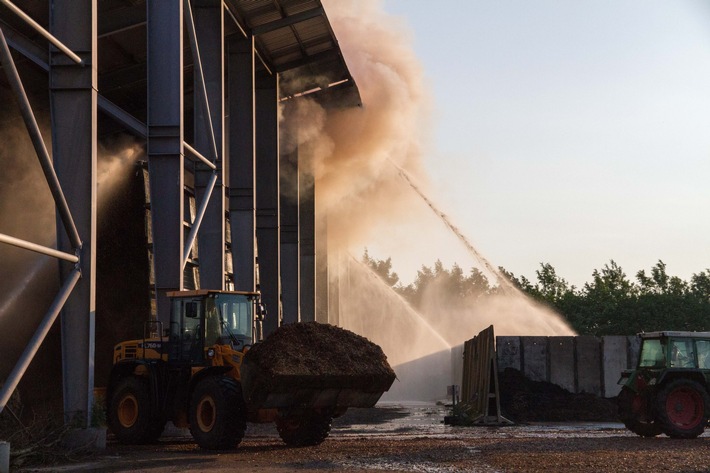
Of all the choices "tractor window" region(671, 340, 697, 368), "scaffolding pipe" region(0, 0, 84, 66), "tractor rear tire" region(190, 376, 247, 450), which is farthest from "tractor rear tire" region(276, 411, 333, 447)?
"tractor window" region(671, 340, 697, 368)

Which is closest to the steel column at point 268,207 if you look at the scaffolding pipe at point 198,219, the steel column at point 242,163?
the steel column at point 242,163

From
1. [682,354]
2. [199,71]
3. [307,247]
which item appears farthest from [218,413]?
[307,247]

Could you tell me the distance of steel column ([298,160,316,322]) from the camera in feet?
132

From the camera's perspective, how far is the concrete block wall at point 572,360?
25984 mm

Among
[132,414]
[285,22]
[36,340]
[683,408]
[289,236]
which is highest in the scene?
[285,22]

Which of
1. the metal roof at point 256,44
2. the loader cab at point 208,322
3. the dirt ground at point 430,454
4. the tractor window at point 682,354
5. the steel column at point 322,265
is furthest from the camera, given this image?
the steel column at point 322,265

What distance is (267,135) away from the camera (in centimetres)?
3325

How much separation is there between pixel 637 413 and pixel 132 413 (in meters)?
9.70

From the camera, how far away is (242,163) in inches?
1144

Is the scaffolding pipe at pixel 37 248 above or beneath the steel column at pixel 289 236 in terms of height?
beneath

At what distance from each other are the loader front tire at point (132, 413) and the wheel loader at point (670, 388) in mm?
9254

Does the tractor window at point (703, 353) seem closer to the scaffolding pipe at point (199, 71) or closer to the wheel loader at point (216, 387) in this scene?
the wheel loader at point (216, 387)

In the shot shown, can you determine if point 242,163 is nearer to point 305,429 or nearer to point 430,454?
point 305,429

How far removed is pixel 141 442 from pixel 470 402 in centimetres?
1117
